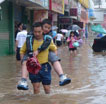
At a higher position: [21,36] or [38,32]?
[38,32]

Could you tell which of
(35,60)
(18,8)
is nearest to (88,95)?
(35,60)

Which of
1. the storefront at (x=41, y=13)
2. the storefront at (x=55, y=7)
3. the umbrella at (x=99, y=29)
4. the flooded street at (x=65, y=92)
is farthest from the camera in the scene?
the storefront at (x=55, y=7)

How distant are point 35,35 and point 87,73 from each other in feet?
16.9

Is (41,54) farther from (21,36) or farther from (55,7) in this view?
(55,7)

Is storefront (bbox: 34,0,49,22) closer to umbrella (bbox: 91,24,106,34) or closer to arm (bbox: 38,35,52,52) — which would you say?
umbrella (bbox: 91,24,106,34)

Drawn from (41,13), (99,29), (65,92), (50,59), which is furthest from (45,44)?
(41,13)

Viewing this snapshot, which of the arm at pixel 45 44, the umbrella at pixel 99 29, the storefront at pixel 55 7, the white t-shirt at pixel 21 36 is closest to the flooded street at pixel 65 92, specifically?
the arm at pixel 45 44

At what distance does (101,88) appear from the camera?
29.3ft

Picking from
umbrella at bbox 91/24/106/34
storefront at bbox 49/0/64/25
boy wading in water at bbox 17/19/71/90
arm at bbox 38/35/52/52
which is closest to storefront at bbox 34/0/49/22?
storefront at bbox 49/0/64/25

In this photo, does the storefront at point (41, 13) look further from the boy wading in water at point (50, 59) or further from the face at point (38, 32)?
the face at point (38, 32)

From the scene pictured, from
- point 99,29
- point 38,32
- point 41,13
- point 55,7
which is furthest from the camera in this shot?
point 55,7

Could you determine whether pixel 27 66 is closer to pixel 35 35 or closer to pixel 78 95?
pixel 35 35

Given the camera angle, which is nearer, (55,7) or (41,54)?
(41,54)

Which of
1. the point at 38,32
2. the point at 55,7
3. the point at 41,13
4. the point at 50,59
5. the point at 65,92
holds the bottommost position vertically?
the point at 65,92
